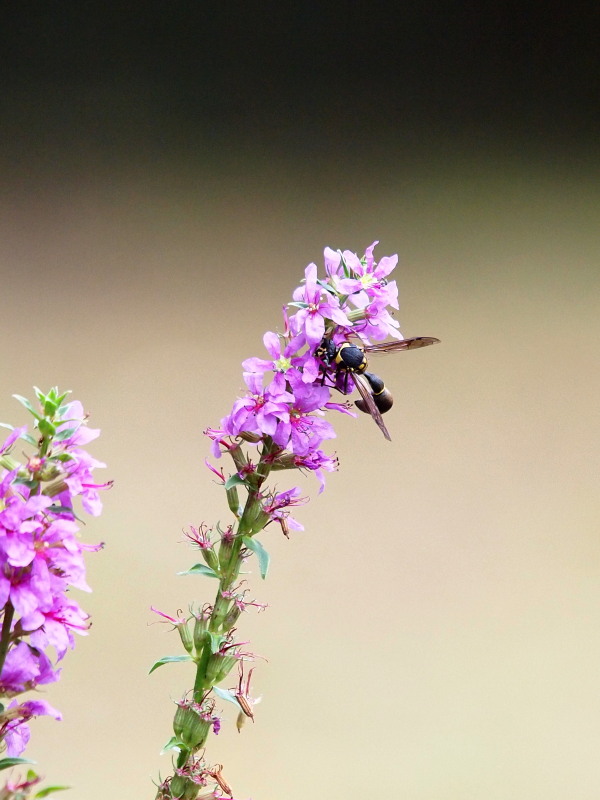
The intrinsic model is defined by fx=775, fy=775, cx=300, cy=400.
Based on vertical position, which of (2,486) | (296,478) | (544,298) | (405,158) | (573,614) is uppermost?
(405,158)

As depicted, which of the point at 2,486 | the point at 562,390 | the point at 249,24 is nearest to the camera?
the point at 2,486

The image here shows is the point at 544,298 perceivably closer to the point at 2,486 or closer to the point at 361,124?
the point at 361,124

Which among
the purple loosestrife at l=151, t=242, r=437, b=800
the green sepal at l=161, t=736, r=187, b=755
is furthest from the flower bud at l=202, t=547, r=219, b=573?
the green sepal at l=161, t=736, r=187, b=755

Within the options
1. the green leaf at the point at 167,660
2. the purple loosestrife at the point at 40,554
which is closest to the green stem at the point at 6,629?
the purple loosestrife at the point at 40,554

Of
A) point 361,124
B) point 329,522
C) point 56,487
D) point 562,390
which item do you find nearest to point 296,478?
point 329,522

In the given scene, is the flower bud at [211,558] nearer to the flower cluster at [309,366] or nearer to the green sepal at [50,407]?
the flower cluster at [309,366]

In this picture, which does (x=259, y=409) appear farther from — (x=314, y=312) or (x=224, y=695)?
(x=224, y=695)
